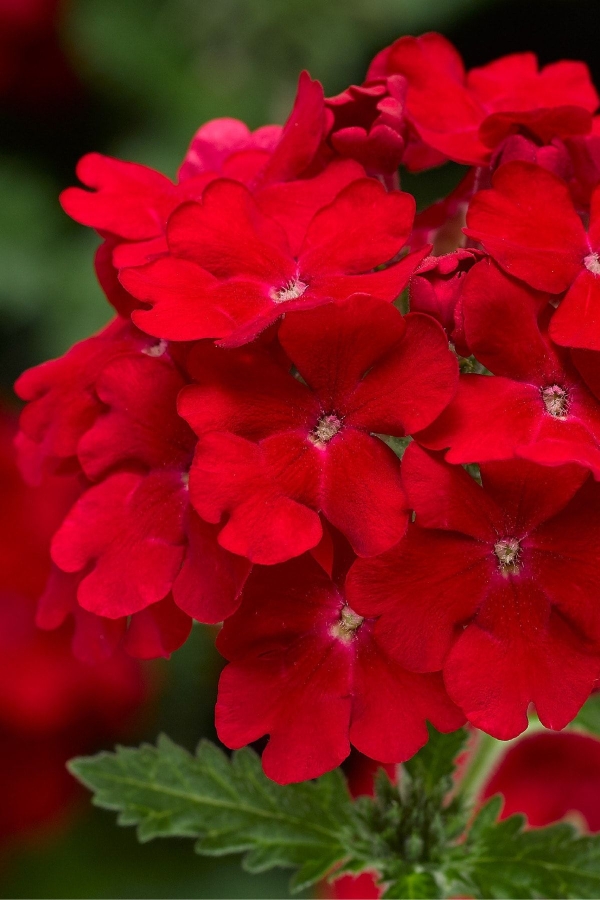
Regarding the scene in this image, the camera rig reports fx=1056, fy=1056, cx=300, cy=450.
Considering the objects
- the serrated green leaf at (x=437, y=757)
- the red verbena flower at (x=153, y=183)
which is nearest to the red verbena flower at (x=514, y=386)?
the red verbena flower at (x=153, y=183)

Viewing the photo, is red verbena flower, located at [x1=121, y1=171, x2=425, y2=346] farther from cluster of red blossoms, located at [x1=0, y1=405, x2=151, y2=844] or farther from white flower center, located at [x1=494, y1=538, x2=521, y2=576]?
cluster of red blossoms, located at [x1=0, y1=405, x2=151, y2=844]

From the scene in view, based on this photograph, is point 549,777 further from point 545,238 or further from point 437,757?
point 545,238

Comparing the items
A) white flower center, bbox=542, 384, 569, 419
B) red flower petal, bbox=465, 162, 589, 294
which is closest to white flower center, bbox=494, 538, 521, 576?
A: white flower center, bbox=542, 384, 569, 419

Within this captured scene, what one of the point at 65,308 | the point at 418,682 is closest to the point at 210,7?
the point at 65,308

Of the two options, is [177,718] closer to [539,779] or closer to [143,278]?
[539,779]

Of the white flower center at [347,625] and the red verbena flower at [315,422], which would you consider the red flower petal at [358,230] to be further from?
the white flower center at [347,625]

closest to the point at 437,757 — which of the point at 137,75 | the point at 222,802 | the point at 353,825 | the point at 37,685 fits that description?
the point at 353,825

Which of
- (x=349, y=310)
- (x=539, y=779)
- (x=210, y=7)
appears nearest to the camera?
(x=349, y=310)
